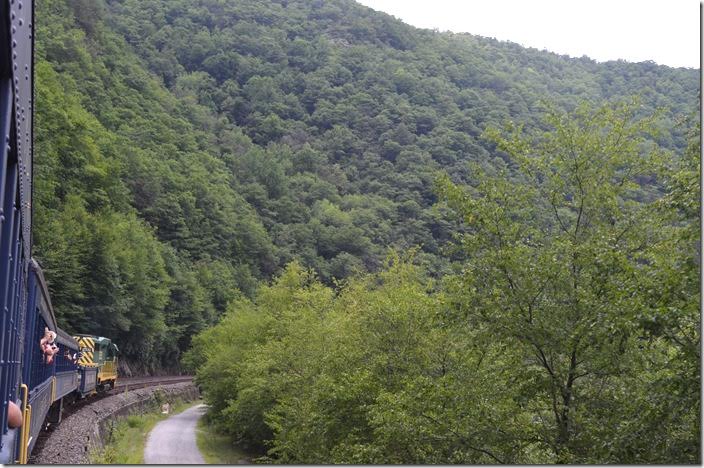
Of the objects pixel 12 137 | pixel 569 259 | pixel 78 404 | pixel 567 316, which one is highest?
pixel 12 137

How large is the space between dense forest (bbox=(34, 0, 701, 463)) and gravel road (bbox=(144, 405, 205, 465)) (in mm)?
2116

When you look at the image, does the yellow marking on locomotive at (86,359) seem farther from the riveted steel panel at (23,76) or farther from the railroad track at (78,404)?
the riveted steel panel at (23,76)

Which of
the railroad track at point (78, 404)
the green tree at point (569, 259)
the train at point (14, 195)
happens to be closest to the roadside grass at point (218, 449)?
the railroad track at point (78, 404)

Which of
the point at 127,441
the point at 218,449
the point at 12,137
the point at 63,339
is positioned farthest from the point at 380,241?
the point at 12,137

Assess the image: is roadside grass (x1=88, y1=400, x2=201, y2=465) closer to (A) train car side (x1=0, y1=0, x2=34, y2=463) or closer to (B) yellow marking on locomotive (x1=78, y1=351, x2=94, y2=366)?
(B) yellow marking on locomotive (x1=78, y1=351, x2=94, y2=366)

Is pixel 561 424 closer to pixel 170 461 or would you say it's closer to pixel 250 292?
pixel 170 461

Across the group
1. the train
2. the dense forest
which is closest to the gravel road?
the dense forest

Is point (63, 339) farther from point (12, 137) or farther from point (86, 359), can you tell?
point (12, 137)

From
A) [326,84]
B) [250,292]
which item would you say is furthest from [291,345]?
[326,84]

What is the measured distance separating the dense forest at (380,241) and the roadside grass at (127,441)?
11.8 feet

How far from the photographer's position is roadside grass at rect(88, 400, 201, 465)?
22328mm

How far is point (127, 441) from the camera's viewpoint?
2939 cm

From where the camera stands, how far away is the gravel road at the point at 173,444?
26969 millimetres

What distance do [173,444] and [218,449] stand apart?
2486mm
